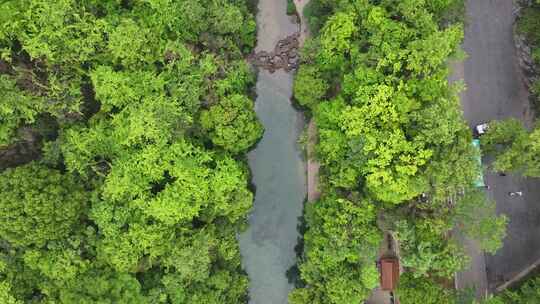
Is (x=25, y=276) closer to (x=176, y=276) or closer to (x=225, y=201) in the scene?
(x=176, y=276)

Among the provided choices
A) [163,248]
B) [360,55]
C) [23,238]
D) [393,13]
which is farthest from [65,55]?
[393,13]

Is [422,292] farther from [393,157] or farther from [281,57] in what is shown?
[281,57]

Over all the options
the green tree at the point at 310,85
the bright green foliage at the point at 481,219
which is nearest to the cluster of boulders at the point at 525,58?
the bright green foliage at the point at 481,219

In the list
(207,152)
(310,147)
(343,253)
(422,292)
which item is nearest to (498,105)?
(310,147)

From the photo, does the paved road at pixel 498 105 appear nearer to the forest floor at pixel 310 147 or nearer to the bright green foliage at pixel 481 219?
the bright green foliage at pixel 481 219

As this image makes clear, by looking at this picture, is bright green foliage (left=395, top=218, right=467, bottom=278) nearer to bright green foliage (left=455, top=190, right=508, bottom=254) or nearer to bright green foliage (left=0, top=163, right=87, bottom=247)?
bright green foliage (left=455, top=190, right=508, bottom=254)
